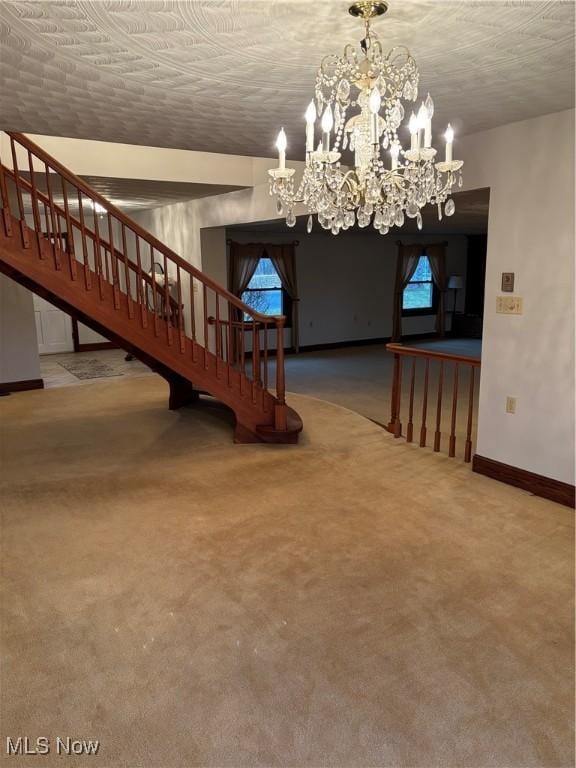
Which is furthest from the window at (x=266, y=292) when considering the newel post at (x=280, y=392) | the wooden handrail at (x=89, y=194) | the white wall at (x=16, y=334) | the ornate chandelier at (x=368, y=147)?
the ornate chandelier at (x=368, y=147)

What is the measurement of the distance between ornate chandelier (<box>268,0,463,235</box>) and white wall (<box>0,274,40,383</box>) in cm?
520

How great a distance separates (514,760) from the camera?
179 centimetres

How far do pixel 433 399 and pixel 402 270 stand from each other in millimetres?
5033

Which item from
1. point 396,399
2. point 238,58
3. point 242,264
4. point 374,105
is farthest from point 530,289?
point 242,264

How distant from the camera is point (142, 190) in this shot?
688 cm

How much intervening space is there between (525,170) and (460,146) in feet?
1.91

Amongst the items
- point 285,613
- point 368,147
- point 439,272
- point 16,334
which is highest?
point 368,147

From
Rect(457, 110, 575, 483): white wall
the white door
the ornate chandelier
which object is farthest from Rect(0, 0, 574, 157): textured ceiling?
the white door

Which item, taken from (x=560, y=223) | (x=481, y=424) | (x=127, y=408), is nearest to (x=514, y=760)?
(x=481, y=424)

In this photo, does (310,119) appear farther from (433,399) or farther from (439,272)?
(439,272)

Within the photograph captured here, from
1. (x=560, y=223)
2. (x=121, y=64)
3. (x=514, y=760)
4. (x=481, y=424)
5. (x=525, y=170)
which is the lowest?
(x=514, y=760)

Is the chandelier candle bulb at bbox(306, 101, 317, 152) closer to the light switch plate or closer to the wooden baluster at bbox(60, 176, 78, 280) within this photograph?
the light switch plate

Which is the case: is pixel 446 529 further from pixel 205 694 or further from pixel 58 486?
pixel 58 486

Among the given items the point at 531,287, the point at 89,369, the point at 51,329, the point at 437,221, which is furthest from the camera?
the point at 51,329
